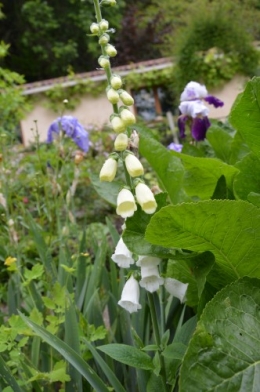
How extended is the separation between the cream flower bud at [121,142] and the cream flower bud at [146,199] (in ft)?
0.29

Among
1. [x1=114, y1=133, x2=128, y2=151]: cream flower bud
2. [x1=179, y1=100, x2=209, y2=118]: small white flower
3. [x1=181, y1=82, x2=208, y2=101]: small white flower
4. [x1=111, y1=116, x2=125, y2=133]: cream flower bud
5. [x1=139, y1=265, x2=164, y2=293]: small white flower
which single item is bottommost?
[x1=139, y1=265, x2=164, y2=293]: small white flower

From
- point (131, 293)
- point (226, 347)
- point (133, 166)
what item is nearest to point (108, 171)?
point (133, 166)

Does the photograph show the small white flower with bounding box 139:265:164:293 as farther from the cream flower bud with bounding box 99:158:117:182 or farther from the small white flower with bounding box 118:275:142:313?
the cream flower bud with bounding box 99:158:117:182

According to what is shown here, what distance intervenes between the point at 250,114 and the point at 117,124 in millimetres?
317

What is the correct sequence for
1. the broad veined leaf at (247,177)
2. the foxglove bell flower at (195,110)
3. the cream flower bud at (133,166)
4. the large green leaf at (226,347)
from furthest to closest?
the foxglove bell flower at (195,110) < the broad veined leaf at (247,177) < the cream flower bud at (133,166) < the large green leaf at (226,347)

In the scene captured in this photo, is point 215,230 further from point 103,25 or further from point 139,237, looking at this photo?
point 103,25

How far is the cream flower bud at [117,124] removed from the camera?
101 centimetres

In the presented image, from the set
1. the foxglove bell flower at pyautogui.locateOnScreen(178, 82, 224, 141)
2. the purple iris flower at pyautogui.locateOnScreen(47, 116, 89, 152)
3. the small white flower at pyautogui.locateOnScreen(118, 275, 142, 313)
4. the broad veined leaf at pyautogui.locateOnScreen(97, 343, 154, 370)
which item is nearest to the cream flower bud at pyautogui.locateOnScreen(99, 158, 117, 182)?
the small white flower at pyautogui.locateOnScreen(118, 275, 142, 313)

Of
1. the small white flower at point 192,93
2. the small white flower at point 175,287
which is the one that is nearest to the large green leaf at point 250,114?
the small white flower at point 175,287

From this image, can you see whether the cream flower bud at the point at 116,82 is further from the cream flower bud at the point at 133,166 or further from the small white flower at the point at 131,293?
the small white flower at the point at 131,293

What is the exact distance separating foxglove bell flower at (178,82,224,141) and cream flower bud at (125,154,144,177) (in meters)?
1.22

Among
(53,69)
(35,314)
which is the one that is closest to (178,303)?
(35,314)

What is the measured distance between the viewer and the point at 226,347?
92cm

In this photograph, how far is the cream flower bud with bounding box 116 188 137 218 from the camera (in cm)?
98
